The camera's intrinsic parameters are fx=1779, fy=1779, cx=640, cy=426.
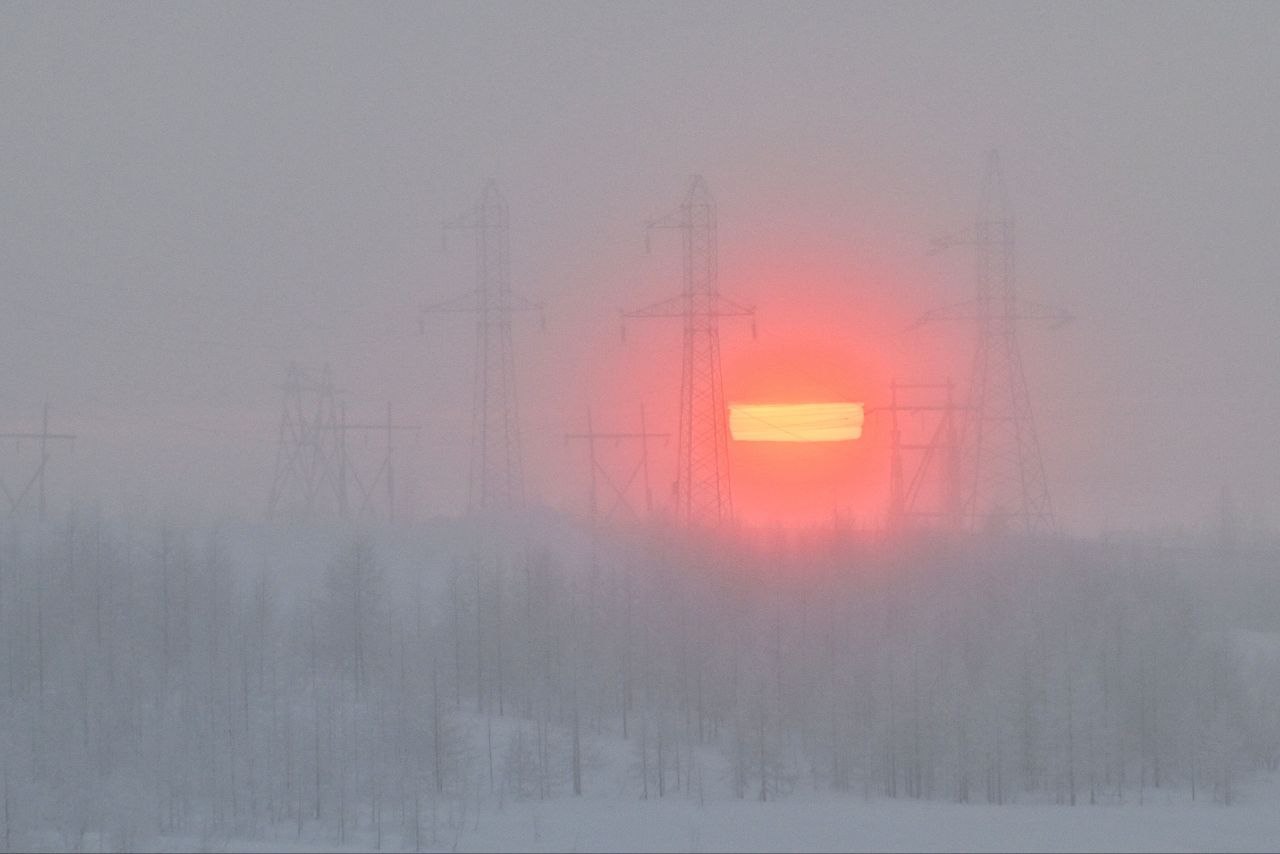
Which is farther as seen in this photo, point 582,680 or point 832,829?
point 582,680

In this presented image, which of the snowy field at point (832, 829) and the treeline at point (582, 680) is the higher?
the treeline at point (582, 680)

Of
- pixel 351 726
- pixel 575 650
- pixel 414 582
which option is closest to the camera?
pixel 351 726

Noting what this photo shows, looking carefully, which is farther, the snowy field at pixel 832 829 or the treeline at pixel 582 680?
the treeline at pixel 582 680

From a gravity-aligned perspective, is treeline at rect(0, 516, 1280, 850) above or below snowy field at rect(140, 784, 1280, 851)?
above

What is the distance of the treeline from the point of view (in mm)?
26094

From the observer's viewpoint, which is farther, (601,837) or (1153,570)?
(1153,570)

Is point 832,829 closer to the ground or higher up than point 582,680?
closer to the ground

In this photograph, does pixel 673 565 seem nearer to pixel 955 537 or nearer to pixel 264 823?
pixel 955 537

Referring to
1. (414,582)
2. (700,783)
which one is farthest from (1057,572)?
(414,582)

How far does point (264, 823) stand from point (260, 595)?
14.7 metres

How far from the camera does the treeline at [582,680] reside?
85.6ft

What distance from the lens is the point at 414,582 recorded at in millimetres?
42312

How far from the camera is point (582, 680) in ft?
113

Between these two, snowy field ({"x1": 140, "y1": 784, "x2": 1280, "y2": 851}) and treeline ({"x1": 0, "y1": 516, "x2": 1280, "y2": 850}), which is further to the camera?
treeline ({"x1": 0, "y1": 516, "x2": 1280, "y2": 850})
